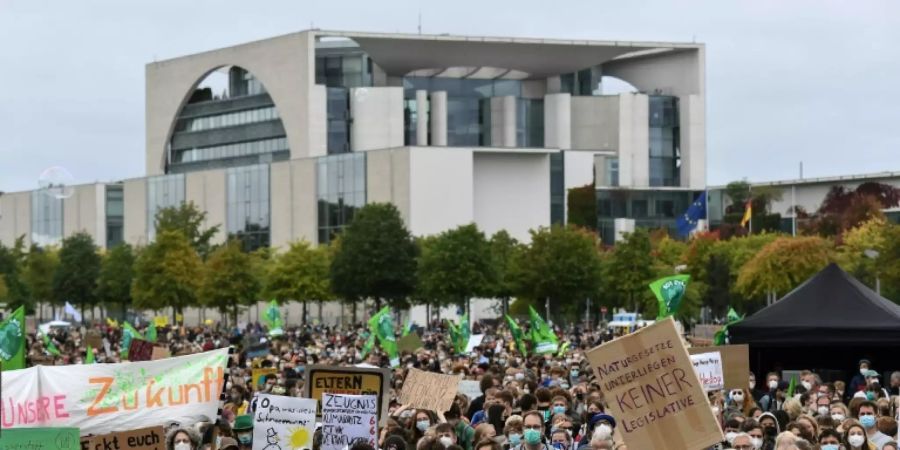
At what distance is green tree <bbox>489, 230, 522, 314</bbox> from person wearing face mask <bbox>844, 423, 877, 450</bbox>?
6990 cm

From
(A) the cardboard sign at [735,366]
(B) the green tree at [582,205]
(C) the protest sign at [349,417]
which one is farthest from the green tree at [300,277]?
(C) the protest sign at [349,417]

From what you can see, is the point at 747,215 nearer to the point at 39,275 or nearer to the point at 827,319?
the point at 39,275

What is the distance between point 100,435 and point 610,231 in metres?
113

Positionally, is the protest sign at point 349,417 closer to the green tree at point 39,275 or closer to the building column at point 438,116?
the green tree at point 39,275

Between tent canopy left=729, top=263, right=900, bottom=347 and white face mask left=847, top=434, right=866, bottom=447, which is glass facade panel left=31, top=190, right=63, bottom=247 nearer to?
tent canopy left=729, top=263, right=900, bottom=347

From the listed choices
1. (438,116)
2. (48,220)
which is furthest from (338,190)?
(48,220)

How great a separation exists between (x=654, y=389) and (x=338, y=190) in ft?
326

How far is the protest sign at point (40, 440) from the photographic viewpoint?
13.5 metres

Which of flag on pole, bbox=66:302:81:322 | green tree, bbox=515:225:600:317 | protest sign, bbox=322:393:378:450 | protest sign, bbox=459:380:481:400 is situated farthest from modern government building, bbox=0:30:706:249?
protest sign, bbox=322:393:378:450

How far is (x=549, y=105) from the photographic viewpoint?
417ft

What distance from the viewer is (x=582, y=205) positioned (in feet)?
386

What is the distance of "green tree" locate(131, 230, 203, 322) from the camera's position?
95.7 metres

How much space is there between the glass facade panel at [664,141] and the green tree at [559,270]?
45338mm

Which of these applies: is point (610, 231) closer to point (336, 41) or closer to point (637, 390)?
point (336, 41)
